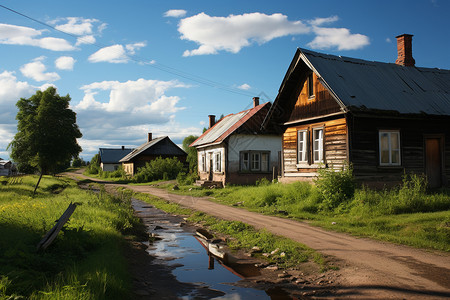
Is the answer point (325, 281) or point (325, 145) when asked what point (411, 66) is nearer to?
point (325, 145)

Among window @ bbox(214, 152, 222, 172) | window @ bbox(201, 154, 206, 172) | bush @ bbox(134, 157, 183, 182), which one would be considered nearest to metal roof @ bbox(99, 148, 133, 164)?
bush @ bbox(134, 157, 183, 182)

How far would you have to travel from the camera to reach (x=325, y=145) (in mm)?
16891

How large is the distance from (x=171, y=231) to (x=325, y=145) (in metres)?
8.50

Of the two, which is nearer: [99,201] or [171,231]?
[171,231]

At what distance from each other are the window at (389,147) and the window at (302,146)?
3.65 metres

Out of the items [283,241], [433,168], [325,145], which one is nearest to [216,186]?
[325,145]

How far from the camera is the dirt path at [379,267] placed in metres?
5.76

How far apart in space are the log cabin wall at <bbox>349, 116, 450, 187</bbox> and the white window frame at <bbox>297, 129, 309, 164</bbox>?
10.2 feet

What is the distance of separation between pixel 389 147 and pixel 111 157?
77.4 metres

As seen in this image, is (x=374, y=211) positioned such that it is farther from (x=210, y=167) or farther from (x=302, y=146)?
(x=210, y=167)

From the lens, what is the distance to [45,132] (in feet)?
168

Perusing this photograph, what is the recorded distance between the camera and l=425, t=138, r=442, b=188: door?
16.8 m

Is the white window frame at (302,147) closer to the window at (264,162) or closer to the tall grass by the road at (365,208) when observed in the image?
the tall grass by the road at (365,208)

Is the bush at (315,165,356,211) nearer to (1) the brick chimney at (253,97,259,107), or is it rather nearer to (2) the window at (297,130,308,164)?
(2) the window at (297,130,308,164)
